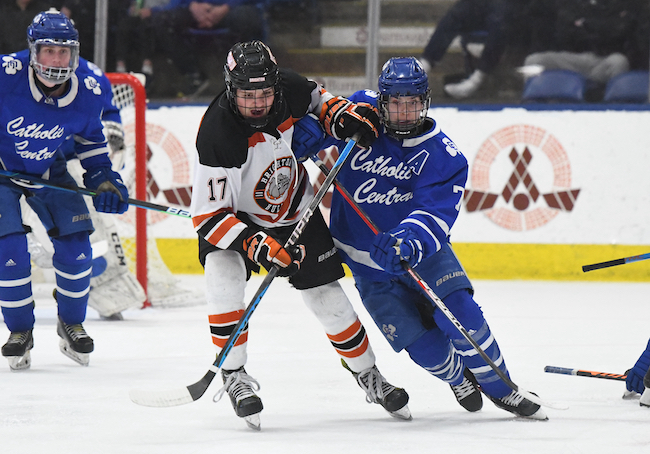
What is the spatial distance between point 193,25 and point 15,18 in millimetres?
1085

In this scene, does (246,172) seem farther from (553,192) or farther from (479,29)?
(479,29)

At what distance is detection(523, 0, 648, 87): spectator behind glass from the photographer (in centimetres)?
471

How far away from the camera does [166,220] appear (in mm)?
4965

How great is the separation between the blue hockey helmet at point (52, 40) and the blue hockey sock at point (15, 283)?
20.1 inches

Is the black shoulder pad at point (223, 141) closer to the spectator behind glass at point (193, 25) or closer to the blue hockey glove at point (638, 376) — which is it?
the blue hockey glove at point (638, 376)

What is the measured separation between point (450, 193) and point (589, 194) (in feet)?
9.23

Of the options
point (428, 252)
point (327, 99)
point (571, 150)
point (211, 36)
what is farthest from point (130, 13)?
point (428, 252)

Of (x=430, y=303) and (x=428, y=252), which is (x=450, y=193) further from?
(x=430, y=303)

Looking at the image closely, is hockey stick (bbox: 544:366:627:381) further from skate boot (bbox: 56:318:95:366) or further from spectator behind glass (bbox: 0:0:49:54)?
spectator behind glass (bbox: 0:0:49:54)

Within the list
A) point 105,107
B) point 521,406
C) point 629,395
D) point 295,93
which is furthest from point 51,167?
point 629,395

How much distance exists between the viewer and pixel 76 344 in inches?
109

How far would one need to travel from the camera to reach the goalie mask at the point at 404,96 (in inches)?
80.2

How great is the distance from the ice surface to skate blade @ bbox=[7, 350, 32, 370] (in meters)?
0.04

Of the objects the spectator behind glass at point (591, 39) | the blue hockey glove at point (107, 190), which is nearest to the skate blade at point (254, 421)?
the blue hockey glove at point (107, 190)
